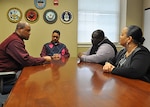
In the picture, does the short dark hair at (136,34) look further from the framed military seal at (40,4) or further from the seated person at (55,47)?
the framed military seal at (40,4)

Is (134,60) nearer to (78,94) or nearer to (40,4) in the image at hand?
(78,94)

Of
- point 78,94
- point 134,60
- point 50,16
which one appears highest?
point 50,16

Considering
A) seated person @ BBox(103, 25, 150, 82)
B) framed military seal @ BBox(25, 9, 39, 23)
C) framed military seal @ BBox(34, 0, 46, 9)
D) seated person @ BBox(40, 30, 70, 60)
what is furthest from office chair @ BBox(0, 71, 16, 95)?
framed military seal @ BBox(34, 0, 46, 9)

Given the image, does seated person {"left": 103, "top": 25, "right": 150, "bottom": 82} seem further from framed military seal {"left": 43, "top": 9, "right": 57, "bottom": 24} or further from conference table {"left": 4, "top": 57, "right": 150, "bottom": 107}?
framed military seal {"left": 43, "top": 9, "right": 57, "bottom": 24}

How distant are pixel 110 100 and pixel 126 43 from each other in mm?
1177

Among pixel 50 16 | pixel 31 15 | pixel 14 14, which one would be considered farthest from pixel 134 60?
pixel 14 14

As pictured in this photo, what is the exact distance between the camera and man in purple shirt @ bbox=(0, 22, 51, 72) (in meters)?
2.45

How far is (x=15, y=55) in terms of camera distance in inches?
96.1

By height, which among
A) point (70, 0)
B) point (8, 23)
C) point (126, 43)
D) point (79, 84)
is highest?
point (70, 0)

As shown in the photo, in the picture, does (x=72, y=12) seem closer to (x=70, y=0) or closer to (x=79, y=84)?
(x=70, y=0)

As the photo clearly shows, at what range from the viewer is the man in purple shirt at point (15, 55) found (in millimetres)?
2445

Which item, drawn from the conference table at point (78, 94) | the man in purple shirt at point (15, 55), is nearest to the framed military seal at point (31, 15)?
the man in purple shirt at point (15, 55)

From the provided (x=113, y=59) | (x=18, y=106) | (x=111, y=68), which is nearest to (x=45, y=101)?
(x=18, y=106)

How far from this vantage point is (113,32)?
195 inches
